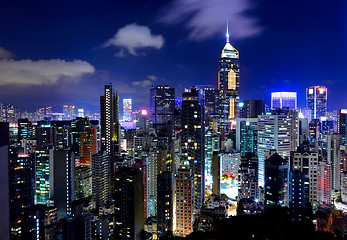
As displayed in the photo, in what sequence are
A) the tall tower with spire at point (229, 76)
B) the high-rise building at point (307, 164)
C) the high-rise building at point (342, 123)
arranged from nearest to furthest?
the high-rise building at point (307, 164)
the high-rise building at point (342, 123)
the tall tower with spire at point (229, 76)

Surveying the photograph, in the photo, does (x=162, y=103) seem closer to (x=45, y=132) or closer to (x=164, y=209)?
(x=45, y=132)

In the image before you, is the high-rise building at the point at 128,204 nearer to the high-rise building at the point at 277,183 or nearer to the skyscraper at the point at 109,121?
the high-rise building at the point at 277,183

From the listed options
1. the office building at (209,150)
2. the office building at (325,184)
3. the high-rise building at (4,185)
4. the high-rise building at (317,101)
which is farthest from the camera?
the high-rise building at (317,101)

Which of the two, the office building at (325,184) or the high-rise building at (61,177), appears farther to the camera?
the high-rise building at (61,177)

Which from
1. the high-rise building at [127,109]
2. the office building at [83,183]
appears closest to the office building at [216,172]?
the office building at [83,183]

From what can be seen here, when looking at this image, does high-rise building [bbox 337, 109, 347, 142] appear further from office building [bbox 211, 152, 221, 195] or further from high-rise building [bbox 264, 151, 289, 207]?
high-rise building [bbox 264, 151, 289, 207]

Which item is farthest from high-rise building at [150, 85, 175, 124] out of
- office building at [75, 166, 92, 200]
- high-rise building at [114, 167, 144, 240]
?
high-rise building at [114, 167, 144, 240]

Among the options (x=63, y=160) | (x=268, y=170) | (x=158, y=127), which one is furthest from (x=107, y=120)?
(x=268, y=170)

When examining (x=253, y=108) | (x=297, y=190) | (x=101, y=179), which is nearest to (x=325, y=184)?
(x=297, y=190)
